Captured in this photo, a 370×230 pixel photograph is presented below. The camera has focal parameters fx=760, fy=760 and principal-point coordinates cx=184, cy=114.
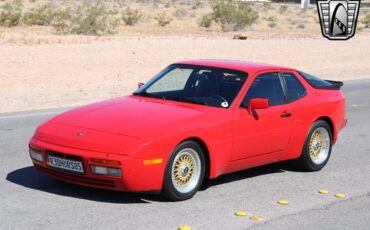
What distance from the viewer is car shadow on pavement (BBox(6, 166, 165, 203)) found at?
7.68m

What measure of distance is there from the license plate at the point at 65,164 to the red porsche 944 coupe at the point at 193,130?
11mm

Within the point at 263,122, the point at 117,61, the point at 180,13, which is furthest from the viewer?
the point at 180,13

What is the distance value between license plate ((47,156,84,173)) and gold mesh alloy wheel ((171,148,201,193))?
0.92m

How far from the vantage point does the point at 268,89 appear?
29.3 feet

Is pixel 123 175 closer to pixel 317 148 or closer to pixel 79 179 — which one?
pixel 79 179

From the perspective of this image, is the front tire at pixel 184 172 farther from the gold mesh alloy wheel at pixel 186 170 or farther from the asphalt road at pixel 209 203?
the asphalt road at pixel 209 203

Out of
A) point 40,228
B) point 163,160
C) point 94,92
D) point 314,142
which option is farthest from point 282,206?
point 94,92

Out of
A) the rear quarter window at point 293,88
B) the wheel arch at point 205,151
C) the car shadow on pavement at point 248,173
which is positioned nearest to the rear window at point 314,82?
the rear quarter window at point 293,88

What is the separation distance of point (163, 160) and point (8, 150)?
3.67m

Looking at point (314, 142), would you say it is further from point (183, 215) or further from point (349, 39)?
point (349, 39)

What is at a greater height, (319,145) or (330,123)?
(330,123)

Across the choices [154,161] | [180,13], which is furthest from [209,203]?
[180,13]

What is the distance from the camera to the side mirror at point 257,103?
8344 millimetres

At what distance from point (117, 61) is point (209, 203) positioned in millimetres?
19689
